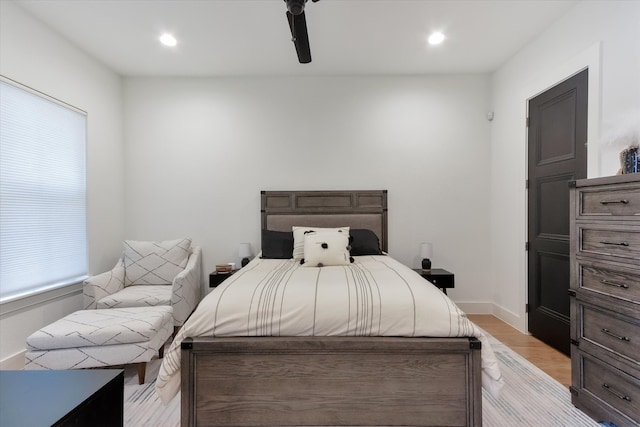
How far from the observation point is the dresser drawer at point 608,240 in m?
1.59

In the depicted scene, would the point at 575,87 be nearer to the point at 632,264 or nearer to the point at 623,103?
the point at 623,103

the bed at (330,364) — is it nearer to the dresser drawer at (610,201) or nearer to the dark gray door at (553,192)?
the dresser drawer at (610,201)

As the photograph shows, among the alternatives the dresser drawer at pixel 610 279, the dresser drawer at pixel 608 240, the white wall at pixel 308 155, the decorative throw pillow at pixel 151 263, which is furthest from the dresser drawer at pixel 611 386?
the decorative throw pillow at pixel 151 263

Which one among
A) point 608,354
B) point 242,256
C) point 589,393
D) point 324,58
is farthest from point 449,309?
point 324,58

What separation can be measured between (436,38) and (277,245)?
2567 millimetres

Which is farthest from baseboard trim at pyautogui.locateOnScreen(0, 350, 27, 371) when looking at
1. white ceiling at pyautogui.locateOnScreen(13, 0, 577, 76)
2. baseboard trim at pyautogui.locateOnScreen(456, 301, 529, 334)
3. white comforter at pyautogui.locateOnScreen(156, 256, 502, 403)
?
baseboard trim at pyautogui.locateOnScreen(456, 301, 529, 334)

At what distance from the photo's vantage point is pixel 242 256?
364cm

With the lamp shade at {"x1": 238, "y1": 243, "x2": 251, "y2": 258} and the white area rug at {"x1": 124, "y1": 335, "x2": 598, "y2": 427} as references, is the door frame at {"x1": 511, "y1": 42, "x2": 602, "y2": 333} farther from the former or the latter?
the lamp shade at {"x1": 238, "y1": 243, "x2": 251, "y2": 258}

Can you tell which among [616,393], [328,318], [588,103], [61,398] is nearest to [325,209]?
[328,318]

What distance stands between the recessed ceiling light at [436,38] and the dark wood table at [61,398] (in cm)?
338

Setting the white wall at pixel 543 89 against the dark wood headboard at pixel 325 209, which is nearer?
the white wall at pixel 543 89

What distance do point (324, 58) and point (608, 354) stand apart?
10.9ft

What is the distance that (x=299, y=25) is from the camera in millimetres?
1609

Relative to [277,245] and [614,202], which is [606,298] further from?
[277,245]
